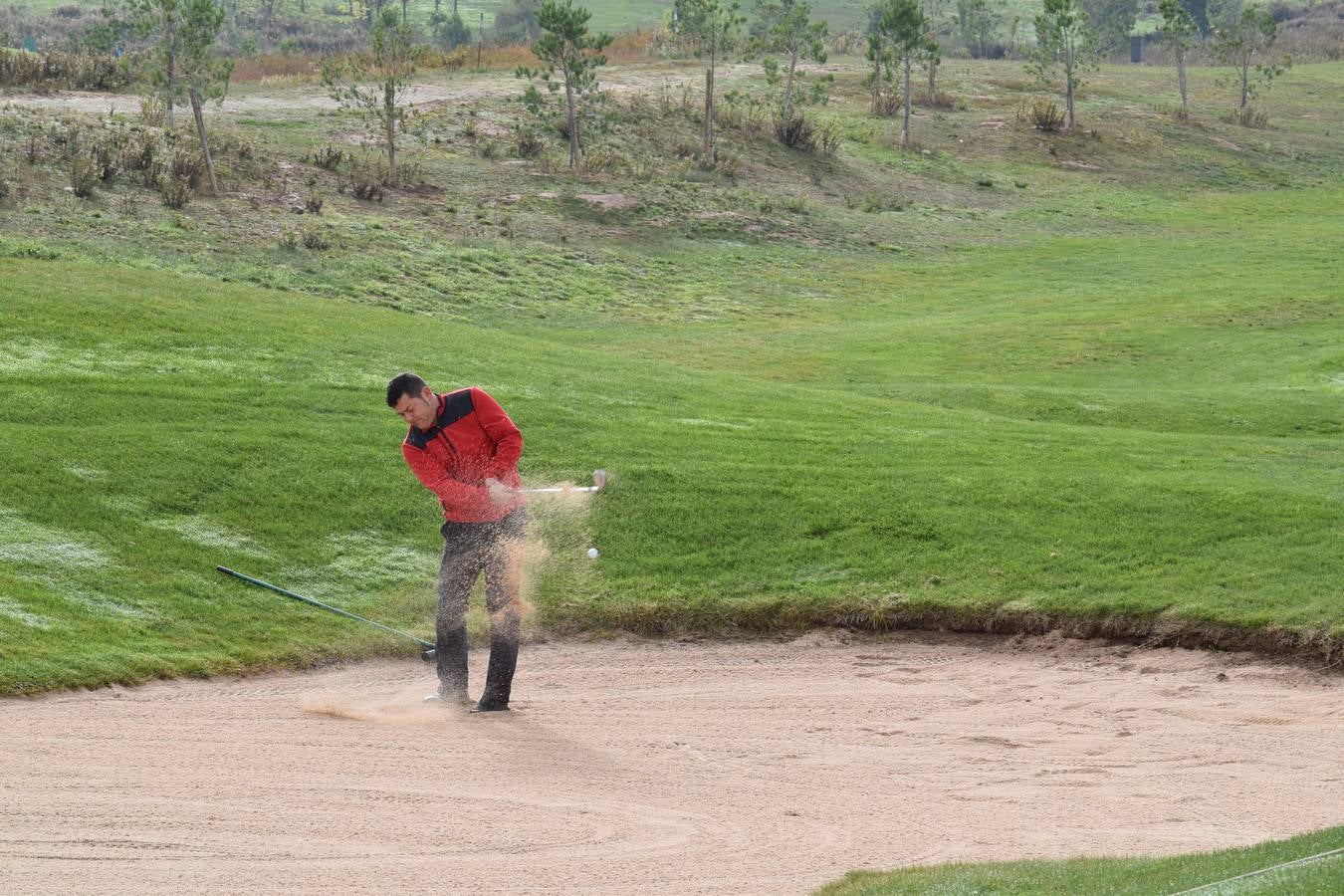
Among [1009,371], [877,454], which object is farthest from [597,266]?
[877,454]

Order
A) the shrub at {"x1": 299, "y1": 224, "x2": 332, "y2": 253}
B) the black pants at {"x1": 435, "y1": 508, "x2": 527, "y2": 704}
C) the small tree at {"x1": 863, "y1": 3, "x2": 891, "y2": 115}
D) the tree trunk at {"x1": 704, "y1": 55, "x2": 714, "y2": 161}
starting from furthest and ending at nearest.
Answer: the small tree at {"x1": 863, "y1": 3, "x2": 891, "y2": 115}
the tree trunk at {"x1": 704, "y1": 55, "x2": 714, "y2": 161}
the shrub at {"x1": 299, "y1": 224, "x2": 332, "y2": 253}
the black pants at {"x1": 435, "y1": 508, "x2": 527, "y2": 704}

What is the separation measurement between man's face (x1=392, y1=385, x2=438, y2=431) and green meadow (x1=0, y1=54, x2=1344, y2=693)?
11.0ft

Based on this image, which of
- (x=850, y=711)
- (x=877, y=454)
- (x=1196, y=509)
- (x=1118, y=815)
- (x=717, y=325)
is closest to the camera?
(x=1118, y=815)

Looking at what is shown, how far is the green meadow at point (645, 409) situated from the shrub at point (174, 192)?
20.7 inches

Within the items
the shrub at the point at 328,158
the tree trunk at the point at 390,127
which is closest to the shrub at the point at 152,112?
the shrub at the point at 328,158

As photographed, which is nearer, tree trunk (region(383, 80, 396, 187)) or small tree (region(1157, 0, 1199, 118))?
tree trunk (region(383, 80, 396, 187))

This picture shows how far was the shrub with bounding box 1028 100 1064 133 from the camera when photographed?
68.4 metres

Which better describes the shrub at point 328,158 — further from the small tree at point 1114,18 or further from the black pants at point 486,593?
the small tree at point 1114,18

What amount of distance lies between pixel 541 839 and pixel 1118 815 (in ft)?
13.0

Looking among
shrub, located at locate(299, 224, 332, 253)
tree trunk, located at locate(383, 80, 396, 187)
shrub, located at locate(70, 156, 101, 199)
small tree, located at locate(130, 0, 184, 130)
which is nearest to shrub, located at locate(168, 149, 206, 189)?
shrub, located at locate(70, 156, 101, 199)

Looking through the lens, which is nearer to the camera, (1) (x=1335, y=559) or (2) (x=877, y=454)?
(1) (x=1335, y=559)

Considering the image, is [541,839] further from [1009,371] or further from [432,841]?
[1009,371]

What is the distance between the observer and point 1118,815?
34.9 feet

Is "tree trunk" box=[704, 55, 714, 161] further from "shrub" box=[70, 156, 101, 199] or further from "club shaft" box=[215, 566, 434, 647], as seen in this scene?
"club shaft" box=[215, 566, 434, 647]
